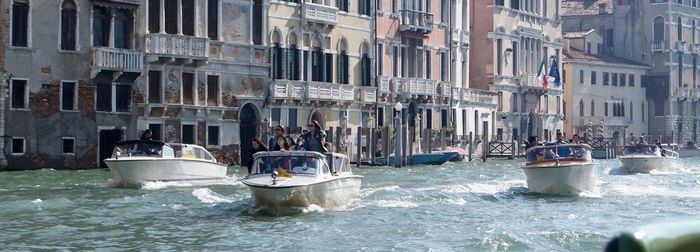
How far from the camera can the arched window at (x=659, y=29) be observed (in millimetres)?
75438

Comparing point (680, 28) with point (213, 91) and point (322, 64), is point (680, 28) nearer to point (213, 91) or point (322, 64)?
point (322, 64)

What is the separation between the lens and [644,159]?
1512 inches

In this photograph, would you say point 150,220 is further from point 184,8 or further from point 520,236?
point 184,8

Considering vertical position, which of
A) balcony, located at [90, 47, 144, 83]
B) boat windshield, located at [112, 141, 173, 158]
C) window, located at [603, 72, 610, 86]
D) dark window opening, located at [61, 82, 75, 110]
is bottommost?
boat windshield, located at [112, 141, 173, 158]

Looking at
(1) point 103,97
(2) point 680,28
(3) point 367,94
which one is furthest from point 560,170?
(2) point 680,28

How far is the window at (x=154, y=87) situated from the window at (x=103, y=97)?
1.47m

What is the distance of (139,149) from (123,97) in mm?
10319

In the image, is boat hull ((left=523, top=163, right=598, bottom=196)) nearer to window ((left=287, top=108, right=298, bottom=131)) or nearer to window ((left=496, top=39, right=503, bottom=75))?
window ((left=287, top=108, right=298, bottom=131))

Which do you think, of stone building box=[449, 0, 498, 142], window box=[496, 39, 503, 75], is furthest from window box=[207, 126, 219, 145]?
window box=[496, 39, 503, 75]

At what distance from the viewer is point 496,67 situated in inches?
2283

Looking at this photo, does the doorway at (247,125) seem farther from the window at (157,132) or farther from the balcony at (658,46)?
the balcony at (658,46)

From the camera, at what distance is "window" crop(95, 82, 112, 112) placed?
3456cm

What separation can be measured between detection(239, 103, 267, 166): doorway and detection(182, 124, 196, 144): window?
2603 mm

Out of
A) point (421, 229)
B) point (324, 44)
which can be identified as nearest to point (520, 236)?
point (421, 229)
